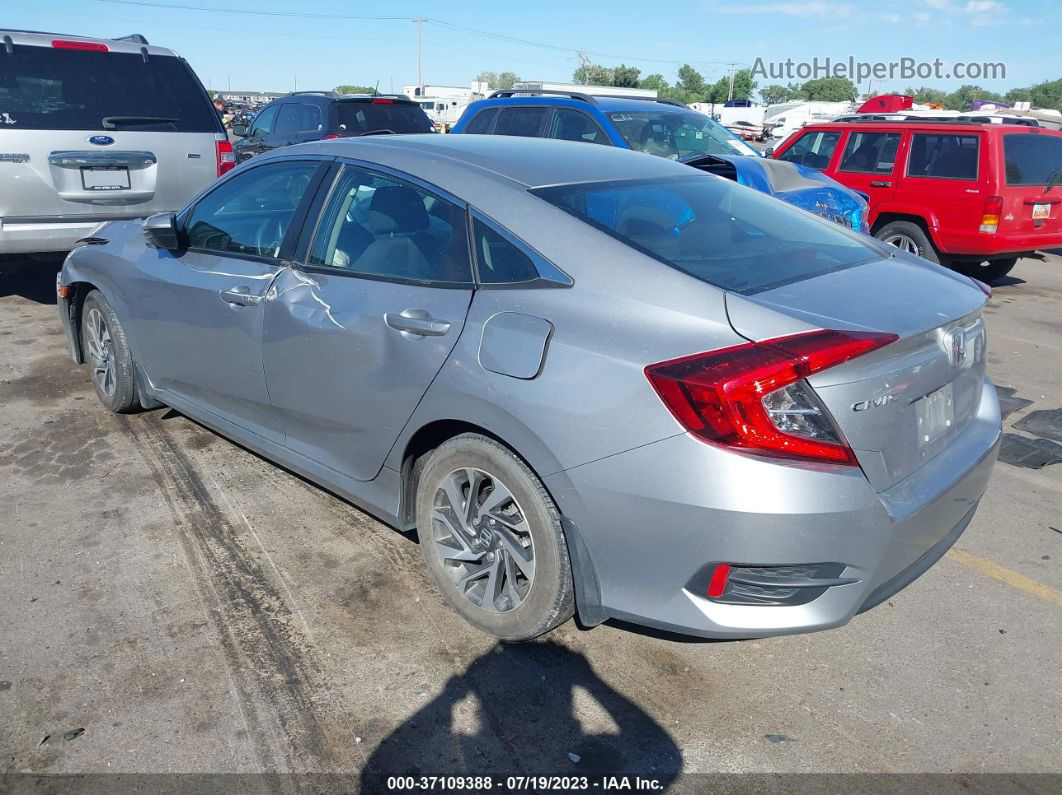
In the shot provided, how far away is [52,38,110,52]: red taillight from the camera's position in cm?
658

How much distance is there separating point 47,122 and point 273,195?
11.9 ft

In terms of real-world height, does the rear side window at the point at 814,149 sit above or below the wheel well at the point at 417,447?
above

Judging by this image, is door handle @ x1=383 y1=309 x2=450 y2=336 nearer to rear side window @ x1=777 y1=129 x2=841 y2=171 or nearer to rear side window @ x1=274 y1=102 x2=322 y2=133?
rear side window @ x1=777 y1=129 x2=841 y2=171

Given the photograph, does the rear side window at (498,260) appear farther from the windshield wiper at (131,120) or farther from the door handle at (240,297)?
the windshield wiper at (131,120)

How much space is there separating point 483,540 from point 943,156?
8006 millimetres

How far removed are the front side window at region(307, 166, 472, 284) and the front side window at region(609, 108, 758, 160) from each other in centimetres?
536

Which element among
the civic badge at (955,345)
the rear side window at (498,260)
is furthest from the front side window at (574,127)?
the civic badge at (955,345)

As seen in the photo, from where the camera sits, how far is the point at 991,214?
847cm

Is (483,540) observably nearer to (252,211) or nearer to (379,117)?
(252,211)

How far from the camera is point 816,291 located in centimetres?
265

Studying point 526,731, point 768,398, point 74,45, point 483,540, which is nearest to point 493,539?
point 483,540

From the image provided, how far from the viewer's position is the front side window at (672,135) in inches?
330

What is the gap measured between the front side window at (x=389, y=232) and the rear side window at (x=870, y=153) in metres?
7.69

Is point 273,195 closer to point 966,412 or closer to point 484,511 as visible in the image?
point 484,511
